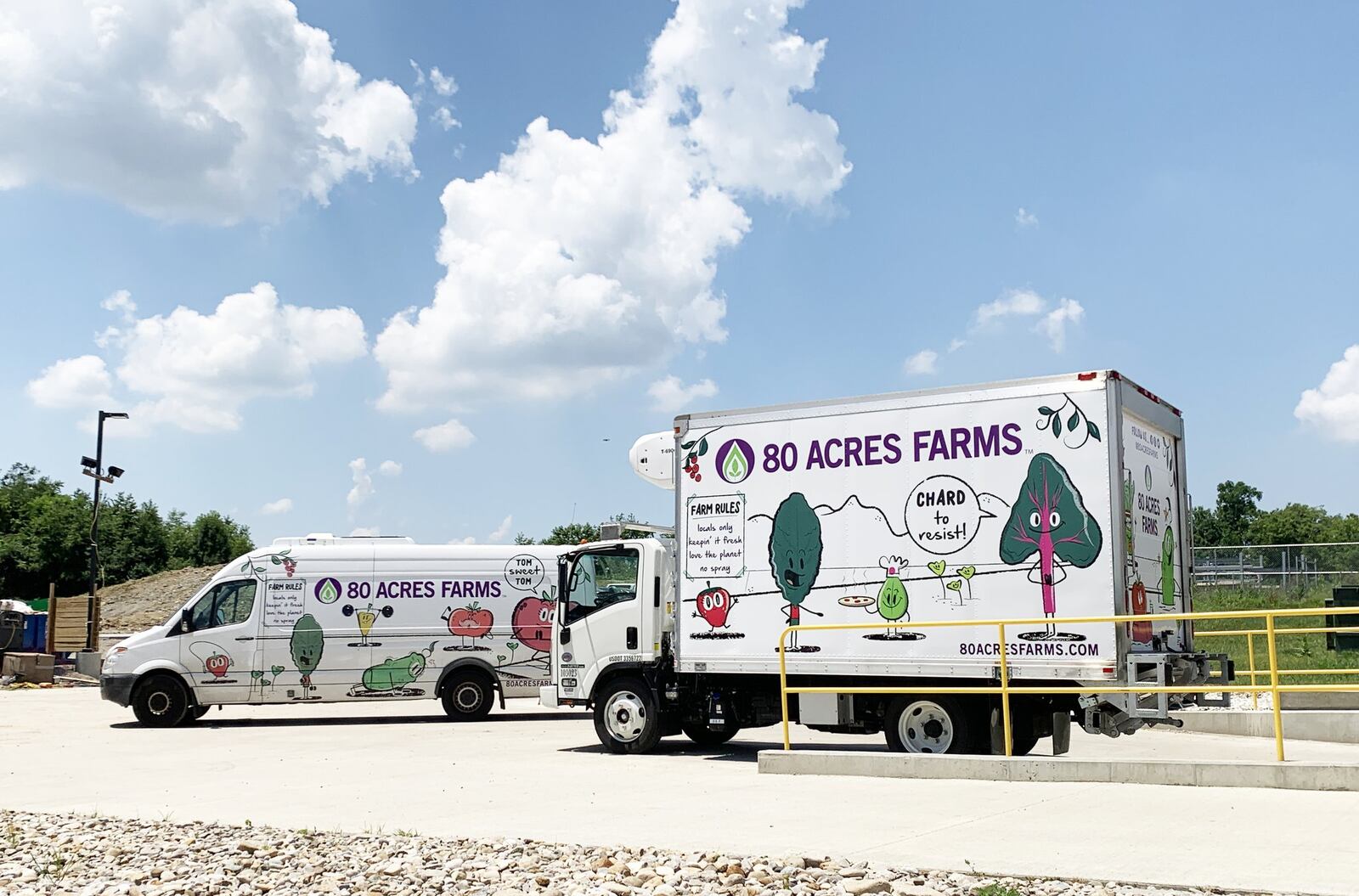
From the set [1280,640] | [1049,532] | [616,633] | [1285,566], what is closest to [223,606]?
[616,633]

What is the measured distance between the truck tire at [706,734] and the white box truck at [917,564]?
0.22 metres

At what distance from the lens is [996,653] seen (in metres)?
11.6

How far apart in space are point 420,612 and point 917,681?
33.7ft

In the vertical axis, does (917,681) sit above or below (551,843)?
above

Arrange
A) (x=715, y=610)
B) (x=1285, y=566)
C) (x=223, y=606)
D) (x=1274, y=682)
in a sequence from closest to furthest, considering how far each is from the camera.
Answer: (x=1274, y=682)
(x=715, y=610)
(x=223, y=606)
(x=1285, y=566)

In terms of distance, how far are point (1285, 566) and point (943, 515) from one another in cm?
2175

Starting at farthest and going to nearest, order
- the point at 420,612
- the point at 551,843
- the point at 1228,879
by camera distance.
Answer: the point at 420,612
the point at 551,843
the point at 1228,879

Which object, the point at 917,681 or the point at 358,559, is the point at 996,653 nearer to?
the point at 917,681

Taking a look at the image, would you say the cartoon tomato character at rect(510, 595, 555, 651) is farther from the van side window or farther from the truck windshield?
the truck windshield

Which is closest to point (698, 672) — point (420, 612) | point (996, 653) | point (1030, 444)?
point (996, 653)

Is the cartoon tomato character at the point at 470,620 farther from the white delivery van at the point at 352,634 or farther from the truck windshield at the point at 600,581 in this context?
the truck windshield at the point at 600,581

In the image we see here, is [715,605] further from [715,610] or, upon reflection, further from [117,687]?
[117,687]

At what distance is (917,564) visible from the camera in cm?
1219

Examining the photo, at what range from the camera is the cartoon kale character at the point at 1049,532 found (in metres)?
11.3
